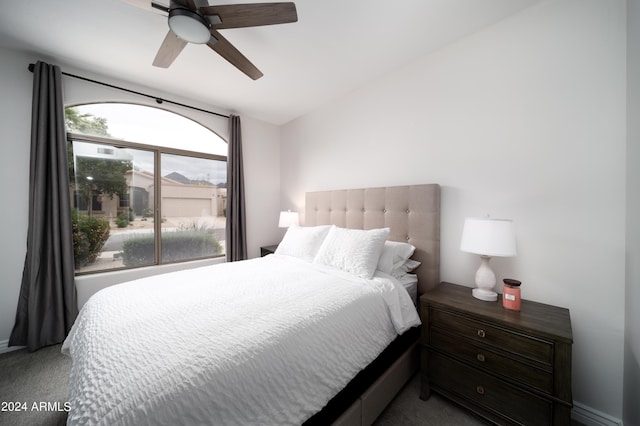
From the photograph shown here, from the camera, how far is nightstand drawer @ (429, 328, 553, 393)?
3.88 feet

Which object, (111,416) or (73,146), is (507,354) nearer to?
(111,416)

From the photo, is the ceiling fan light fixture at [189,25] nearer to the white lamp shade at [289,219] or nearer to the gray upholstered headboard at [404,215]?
the gray upholstered headboard at [404,215]

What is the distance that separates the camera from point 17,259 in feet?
6.93

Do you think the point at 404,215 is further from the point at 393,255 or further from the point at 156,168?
the point at 156,168

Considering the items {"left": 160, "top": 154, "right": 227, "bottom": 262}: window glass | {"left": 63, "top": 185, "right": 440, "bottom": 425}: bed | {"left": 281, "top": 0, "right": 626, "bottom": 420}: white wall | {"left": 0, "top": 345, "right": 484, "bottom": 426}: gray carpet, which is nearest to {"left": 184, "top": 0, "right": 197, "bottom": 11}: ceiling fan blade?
{"left": 63, "top": 185, "right": 440, "bottom": 425}: bed

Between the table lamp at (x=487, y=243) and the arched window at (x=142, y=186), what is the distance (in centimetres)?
312

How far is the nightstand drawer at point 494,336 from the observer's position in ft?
3.87

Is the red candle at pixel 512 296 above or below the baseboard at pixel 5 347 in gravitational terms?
above

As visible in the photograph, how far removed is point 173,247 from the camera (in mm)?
3053

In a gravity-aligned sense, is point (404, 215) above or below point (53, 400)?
above

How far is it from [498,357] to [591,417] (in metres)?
0.73

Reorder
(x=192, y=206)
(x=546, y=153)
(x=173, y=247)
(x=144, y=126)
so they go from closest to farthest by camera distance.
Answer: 1. (x=546, y=153)
2. (x=144, y=126)
3. (x=173, y=247)
4. (x=192, y=206)

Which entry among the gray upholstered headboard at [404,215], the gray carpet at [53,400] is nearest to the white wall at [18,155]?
the gray carpet at [53,400]

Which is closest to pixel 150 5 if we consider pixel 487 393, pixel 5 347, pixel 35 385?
pixel 35 385
